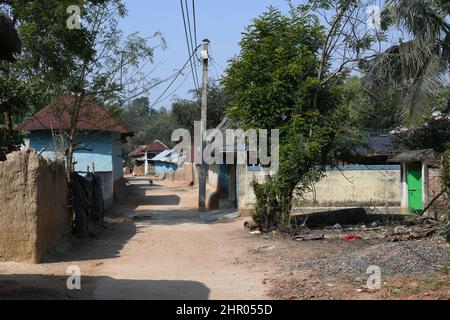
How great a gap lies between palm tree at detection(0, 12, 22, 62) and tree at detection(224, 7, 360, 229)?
9480 mm

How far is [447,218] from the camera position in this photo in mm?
10086

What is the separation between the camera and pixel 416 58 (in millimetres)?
16906

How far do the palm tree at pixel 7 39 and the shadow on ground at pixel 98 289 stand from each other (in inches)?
131

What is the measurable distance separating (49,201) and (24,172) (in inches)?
49.6

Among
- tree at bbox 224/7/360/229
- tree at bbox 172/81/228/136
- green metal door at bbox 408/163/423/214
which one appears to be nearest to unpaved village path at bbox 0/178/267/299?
tree at bbox 224/7/360/229

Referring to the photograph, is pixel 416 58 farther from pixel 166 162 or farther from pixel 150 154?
pixel 150 154

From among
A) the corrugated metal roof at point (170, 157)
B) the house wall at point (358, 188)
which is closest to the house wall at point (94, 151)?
the house wall at point (358, 188)

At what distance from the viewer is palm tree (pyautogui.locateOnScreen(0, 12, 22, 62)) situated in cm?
601

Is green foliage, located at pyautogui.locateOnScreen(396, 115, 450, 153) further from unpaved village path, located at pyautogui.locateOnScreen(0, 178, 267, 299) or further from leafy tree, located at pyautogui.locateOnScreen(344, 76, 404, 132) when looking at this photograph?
unpaved village path, located at pyautogui.locateOnScreen(0, 178, 267, 299)

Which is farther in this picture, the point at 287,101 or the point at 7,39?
the point at 287,101

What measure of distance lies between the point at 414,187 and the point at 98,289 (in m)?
15.3

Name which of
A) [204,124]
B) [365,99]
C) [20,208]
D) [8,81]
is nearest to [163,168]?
[204,124]

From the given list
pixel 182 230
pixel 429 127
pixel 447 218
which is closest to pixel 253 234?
pixel 182 230
